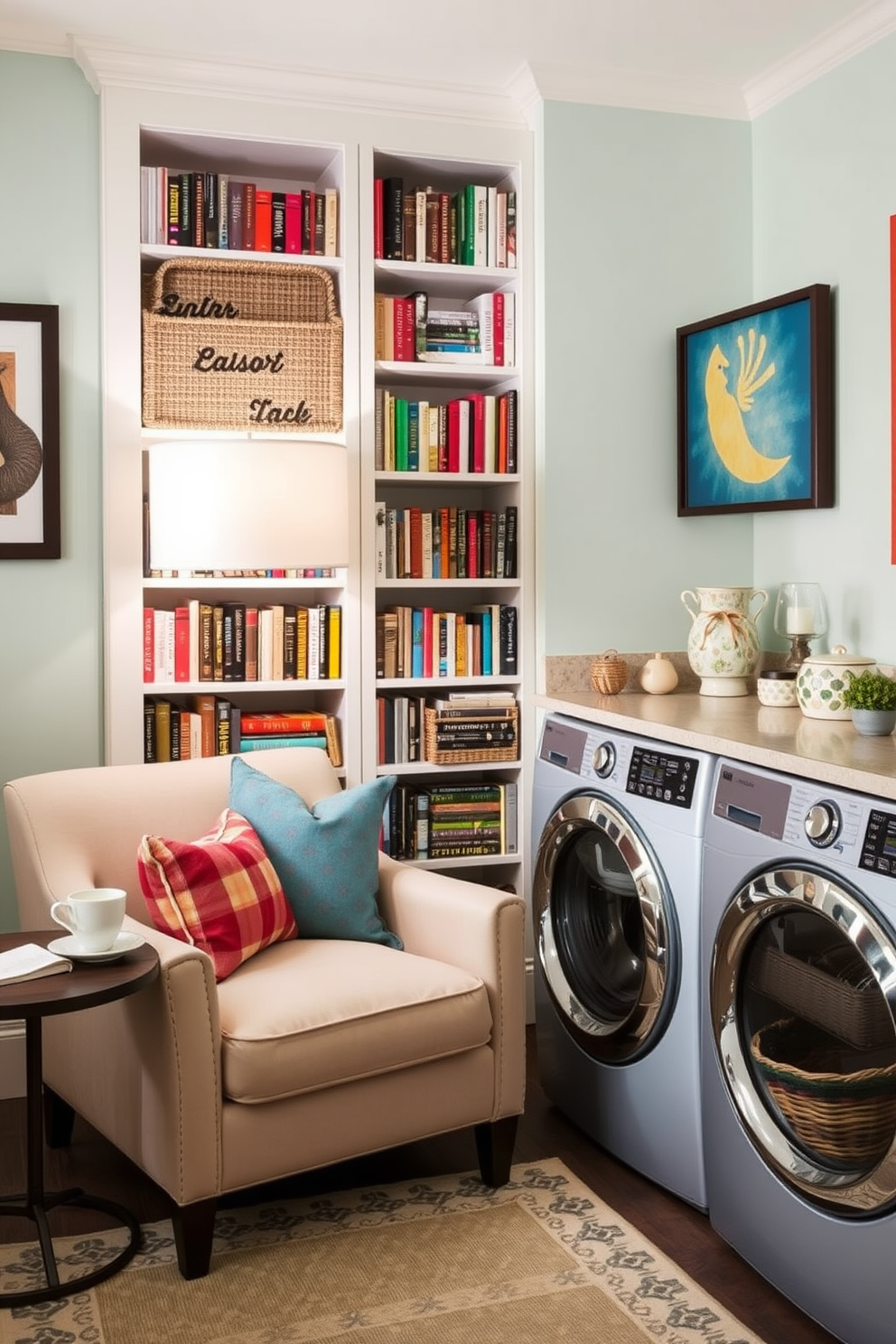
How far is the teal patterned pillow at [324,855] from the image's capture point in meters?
2.67

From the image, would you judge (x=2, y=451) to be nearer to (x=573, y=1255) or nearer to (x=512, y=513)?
(x=512, y=513)

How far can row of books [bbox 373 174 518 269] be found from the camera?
331 cm

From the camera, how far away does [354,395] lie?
3275 millimetres

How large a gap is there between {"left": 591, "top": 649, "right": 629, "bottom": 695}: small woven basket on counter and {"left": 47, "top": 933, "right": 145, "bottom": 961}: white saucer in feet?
4.71

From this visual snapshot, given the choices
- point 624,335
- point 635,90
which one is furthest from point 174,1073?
point 635,90

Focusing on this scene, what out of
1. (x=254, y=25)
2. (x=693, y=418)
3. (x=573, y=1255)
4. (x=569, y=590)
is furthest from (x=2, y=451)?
(x=573, y=1255)

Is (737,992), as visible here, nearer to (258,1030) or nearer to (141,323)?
(258,1030)

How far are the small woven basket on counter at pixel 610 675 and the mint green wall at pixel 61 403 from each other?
1283 mm

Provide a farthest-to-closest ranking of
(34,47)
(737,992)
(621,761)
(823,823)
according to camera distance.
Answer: (34,47) < (621,761) < (737,992) < (823,823)

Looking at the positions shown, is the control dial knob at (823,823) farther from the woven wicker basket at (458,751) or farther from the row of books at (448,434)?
the row of books at (448,434)

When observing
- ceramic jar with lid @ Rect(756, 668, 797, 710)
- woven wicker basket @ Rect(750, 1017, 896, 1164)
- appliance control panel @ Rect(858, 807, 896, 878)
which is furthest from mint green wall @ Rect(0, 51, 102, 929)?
appliance control panel @ Rect(858, 807, 896, 878)

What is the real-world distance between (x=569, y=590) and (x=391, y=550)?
50cm

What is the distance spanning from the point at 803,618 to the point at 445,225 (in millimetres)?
1439

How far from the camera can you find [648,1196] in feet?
8.28
